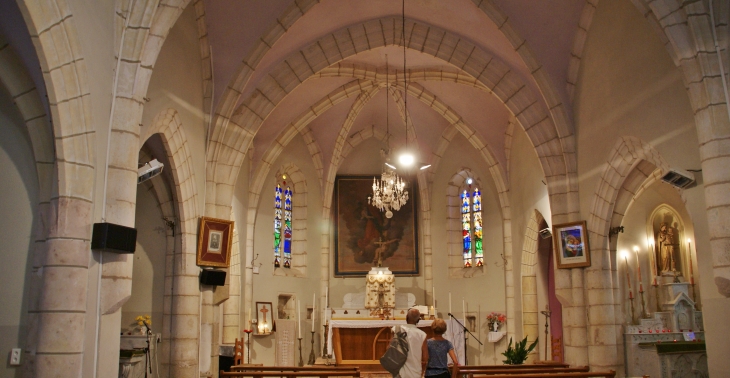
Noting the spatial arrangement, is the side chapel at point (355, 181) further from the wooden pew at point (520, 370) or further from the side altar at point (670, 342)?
the wooden pew at point (520, 370)

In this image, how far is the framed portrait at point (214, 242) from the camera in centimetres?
979

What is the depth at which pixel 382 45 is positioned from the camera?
11750 mm

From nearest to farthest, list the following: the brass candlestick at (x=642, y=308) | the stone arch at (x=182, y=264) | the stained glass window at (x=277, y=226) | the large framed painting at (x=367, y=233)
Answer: the stone arch at (x=182, y=264), the brass candlestick at (x=642, y=308), the stained glass window at (x=277, y=226), the large framed painting at (x=367, y=233)

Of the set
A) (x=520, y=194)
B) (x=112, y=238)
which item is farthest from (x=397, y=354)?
(x=520, y=194)

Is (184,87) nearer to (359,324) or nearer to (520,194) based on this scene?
(359,324)

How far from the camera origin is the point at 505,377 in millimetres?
6328

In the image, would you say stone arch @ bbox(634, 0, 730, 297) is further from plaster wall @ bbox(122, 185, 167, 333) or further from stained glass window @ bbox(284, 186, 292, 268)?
stained glass window @ bbox(284, 186, 292, 268)

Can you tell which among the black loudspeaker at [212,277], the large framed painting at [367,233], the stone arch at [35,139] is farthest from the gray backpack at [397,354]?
the large framed painting at [367,233]

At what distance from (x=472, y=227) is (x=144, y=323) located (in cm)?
864

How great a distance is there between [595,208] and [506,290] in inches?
185

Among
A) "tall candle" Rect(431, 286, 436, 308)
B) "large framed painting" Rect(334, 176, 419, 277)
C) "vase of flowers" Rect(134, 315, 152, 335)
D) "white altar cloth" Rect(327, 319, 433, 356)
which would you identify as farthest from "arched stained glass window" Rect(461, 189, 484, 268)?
"vase of flowers" Rect(134, 315, 152, 335)

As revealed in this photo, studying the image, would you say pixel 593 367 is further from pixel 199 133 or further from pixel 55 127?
pixel 55 127

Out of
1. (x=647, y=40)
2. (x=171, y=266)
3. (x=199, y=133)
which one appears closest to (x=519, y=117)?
(x=647, y=40)

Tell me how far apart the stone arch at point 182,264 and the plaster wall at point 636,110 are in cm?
596
